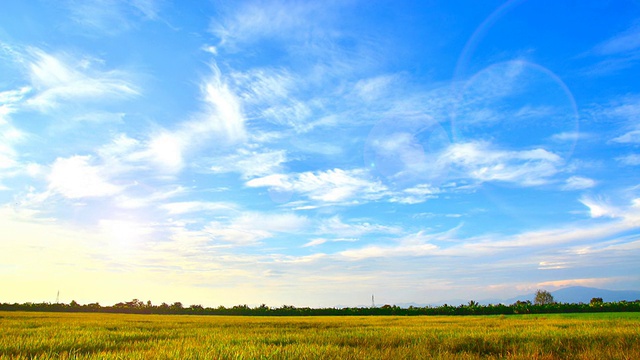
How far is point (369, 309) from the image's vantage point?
56875mm

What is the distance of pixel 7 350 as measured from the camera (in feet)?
18.6

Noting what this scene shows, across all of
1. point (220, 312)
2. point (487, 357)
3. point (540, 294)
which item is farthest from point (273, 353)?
point (540, 294)

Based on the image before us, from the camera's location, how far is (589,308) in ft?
137

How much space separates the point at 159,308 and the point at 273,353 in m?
69.1

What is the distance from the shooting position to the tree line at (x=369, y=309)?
4288 centimetres

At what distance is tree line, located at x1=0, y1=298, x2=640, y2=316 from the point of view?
42.9 metres

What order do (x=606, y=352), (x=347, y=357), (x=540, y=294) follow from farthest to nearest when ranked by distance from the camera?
(x=540, y=294)
(x=606, y=352)
(x=347, y=357)

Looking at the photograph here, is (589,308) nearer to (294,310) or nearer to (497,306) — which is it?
(497,306)

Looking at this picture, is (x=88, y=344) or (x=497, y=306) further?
(x=497, y=306)

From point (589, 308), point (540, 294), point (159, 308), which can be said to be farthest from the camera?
point (540, 294)

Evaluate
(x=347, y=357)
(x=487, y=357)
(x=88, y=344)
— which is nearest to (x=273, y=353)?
(x=347, y=357)

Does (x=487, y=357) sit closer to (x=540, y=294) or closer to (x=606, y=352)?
(x=606, y=352)

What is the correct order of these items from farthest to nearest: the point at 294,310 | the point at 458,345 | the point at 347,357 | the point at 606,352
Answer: the point at 294,310 → the point at 458,345 → the point at 606,352 → the point at 347,357

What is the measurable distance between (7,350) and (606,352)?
8152 millimetres
